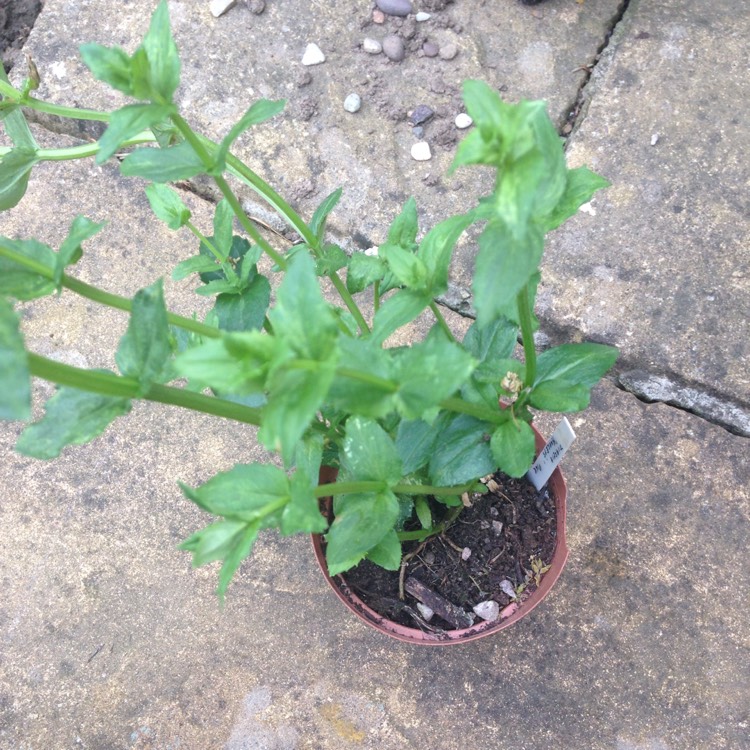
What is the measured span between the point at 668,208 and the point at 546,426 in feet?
1.92

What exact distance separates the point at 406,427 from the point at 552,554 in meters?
0.45

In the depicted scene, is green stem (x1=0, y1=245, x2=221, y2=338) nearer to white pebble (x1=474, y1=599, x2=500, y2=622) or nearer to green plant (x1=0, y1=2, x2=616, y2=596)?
green plant (x1=0, y1=2, x2=616, y2=596)

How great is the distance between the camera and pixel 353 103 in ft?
6.41

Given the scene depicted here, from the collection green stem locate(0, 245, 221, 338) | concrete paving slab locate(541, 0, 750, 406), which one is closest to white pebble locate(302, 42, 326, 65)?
concrete paving slab locate(541, 0, 750, 406)

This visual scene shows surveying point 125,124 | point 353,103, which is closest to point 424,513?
point 125,124

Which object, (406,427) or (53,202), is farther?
(53,202)

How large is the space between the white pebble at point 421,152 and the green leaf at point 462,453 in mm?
932

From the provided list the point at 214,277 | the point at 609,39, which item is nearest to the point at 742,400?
the point at 609,39

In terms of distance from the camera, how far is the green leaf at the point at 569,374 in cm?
110

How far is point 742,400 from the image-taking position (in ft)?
5.48

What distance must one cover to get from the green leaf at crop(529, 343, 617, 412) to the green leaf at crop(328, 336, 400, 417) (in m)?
0.33

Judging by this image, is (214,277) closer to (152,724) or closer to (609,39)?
(152,724)

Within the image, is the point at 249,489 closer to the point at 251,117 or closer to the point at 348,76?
the point at 251,117

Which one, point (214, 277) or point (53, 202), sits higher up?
point (214, 277)
